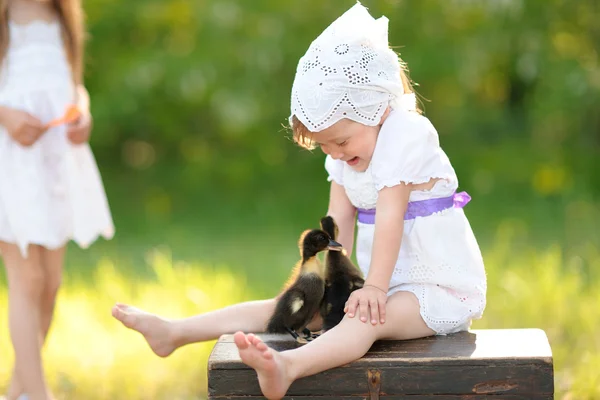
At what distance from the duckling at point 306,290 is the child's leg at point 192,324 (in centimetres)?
24

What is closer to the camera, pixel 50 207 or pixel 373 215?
pixel 373 215

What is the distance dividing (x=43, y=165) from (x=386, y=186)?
1.82 m

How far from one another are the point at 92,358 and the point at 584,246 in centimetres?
396

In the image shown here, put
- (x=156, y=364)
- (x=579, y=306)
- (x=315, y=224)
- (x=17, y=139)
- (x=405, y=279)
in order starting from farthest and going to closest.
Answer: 1. (x=315, y=224)
2. (x=579, y=306)
3. (x=156, y=364)
4. (x=17, y=139)
5. (x=405, y=279)

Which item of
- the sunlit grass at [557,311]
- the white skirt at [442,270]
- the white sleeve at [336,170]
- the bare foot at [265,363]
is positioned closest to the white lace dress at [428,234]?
the white skirt at [442,270]

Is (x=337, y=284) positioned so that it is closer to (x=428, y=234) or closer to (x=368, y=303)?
(x=368, y=303)

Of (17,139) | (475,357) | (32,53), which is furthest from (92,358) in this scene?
(475,357)

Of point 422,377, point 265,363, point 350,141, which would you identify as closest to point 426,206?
point 350,141

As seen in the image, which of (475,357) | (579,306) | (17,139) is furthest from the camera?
(579,306)

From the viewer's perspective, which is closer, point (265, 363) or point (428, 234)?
point (265, 363)

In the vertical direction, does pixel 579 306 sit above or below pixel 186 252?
above

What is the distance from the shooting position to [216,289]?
529 centimetres

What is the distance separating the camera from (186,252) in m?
7.51

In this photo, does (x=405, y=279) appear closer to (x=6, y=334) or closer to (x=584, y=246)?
(x=6, y=334)
